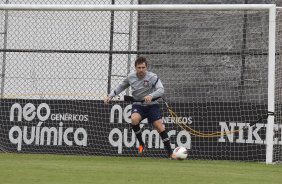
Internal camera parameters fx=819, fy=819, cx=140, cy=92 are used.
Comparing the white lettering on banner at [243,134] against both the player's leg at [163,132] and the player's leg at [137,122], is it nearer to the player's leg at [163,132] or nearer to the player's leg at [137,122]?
the player's leg at [163,132]

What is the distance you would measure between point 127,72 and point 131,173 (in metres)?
6.69

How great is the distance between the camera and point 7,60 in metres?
19.5

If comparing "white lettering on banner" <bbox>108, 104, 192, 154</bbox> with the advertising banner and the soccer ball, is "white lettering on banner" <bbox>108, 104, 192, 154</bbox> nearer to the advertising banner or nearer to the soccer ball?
the advertising banner

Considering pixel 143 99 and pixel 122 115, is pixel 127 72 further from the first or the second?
pixel 143 99

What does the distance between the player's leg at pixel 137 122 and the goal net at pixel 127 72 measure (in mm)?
1415

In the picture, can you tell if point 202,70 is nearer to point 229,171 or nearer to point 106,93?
point 106,93

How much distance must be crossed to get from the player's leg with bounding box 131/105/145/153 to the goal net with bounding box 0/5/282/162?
1.41m

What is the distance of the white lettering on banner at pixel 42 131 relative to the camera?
18.5m

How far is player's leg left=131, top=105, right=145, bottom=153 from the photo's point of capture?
16547mm

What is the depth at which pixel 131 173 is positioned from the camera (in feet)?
40.9

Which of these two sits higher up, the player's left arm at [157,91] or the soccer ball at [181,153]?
the player's left arm at [157,91]

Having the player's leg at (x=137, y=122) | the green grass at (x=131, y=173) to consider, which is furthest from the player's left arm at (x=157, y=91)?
the green grass at (x=131, y=173)

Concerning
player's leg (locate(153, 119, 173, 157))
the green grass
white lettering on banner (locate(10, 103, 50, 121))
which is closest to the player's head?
player's leg (locate(153, 119, 173, 157))

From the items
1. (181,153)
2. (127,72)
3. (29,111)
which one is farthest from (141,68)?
(29,111)
